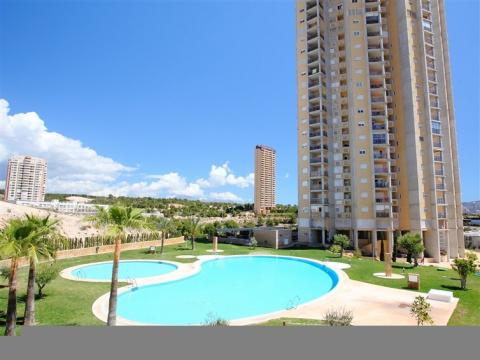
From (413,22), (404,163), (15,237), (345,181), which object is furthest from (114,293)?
(413,22)

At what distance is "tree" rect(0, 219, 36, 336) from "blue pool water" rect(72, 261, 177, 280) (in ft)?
44.3

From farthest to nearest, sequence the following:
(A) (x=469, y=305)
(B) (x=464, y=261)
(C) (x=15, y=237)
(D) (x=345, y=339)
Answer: (B) (x=464, y=261) → (A) (x=469, y=305) → (C) (x=15, y=237) → (D) (x=345, y=339)

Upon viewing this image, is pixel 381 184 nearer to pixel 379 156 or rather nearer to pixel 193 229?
pixel 379 156

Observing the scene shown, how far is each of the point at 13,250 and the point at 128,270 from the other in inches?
685

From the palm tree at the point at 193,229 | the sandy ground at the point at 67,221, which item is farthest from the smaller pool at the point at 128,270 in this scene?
the sandy ground at the point at 67,221

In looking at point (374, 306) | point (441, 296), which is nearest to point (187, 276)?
point (374, 306)

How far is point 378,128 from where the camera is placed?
44750 millimetres

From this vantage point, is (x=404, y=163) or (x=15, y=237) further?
(x=404, y=163)

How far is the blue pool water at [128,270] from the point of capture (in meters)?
24.9

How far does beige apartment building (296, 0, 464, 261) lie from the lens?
4353 centimetres

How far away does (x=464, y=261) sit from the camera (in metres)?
20.0

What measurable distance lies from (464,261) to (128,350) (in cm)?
2162

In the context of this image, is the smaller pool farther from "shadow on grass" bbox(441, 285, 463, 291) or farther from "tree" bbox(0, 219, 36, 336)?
"shadow on grass" bbox(441, 285, 463, 291)

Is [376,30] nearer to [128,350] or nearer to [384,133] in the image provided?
[384,133]
